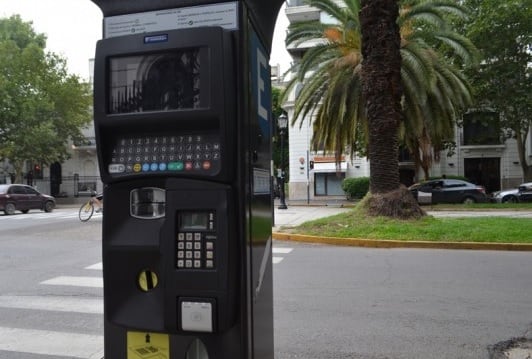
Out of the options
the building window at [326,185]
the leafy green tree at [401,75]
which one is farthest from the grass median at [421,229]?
the building window at [326,185]

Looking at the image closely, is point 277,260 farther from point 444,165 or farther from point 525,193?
point 444,165

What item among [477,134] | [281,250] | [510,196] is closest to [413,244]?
[281,250]

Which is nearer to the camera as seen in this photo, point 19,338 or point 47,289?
point 19,338

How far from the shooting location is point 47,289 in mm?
6762

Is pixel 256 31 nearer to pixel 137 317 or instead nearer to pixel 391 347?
pixel 137 317

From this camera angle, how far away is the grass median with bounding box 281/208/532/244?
10406mm

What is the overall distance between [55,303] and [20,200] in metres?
20.7

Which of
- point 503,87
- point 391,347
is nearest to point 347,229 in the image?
point 391,347

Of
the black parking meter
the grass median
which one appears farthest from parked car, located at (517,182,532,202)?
the black parking meter

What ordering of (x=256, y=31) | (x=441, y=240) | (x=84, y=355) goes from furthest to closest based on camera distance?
1. (x=441, y=240)
2. (x=84, y=355)
3. (x=256, y=31)

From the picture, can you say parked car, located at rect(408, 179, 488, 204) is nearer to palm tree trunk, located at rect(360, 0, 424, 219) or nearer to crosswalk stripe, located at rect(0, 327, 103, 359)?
palm tree trunk, located at rect(360, 0, 424, 219)

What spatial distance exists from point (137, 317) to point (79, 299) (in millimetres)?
4480

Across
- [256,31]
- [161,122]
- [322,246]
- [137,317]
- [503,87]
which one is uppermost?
[503,87]

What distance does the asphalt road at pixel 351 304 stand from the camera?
4352mm
